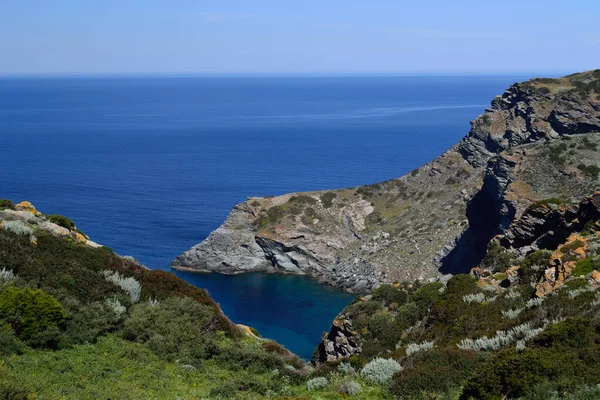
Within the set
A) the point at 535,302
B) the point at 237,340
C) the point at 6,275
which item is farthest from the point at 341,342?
the point at 6,275

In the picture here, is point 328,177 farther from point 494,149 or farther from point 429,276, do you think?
point 429,276

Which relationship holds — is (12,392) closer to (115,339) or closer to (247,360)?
(115,339)

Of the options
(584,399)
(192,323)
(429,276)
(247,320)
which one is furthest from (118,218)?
(584,399)

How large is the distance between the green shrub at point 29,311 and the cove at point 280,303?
40313 mm

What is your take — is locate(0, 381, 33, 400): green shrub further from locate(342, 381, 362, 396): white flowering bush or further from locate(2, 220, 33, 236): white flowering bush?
locate(2, 220, 33, 236): white flowering bush

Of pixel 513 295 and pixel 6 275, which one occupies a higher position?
pixel 6 275

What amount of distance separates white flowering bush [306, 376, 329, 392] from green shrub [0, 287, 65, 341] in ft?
22.1

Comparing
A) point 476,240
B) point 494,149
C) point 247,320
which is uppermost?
point 494,149

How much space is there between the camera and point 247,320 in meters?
69.4

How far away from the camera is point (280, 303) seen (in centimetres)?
7494

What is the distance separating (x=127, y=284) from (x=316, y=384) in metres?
8.95

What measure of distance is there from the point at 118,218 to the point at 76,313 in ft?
278

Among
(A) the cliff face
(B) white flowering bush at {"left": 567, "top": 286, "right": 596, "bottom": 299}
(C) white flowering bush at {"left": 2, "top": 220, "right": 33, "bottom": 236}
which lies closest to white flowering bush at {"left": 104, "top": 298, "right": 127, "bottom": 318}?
(C) white flowering bush at {"left": 2, "top": 220, "right": 33, "bottom": 236}

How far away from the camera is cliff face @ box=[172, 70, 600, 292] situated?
72500 mm
